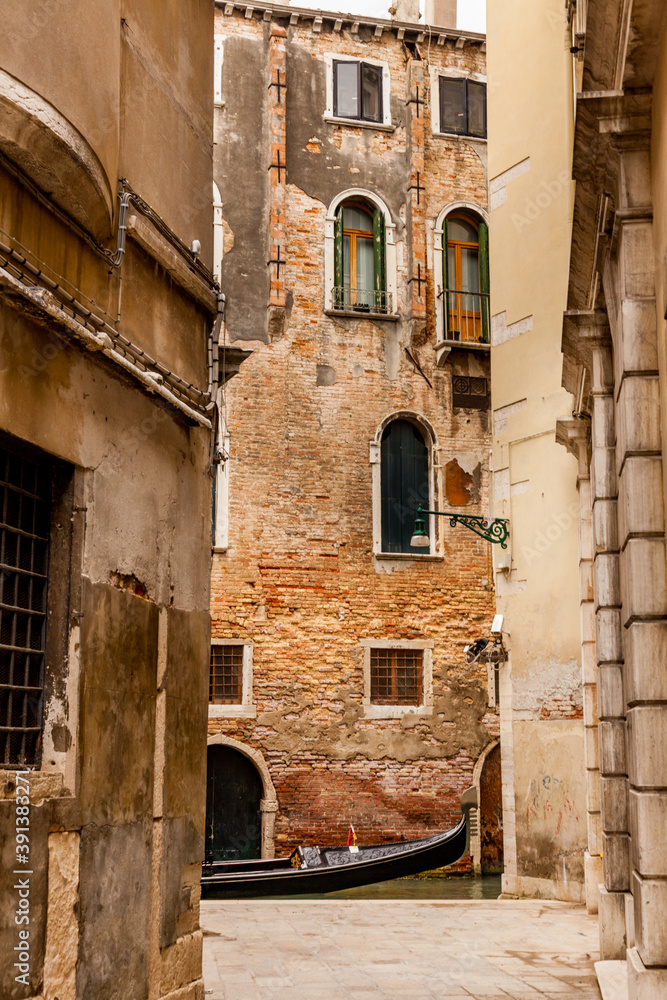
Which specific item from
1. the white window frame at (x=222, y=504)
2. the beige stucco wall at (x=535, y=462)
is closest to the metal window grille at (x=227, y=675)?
the white window frame at (x=222, y=504)

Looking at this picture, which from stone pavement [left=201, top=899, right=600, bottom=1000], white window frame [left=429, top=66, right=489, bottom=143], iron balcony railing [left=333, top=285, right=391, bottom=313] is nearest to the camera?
stone pavement [left=201, top=899, right=600, bottom=1000]

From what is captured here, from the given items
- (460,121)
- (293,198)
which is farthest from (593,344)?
(460,121)

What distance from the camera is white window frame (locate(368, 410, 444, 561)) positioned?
20547 millimetres

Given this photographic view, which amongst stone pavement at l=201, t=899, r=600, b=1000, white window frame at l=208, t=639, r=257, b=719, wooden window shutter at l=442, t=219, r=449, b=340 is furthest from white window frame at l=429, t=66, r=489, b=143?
stone pavement at l=201, t=899, r=600, b=1000

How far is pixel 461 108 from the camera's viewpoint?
22.4 metres

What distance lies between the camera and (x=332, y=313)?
2097cm

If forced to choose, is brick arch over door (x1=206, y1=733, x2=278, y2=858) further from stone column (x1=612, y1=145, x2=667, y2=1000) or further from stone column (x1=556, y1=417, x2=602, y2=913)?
stone column (x1=612, y1=145, x2=667, y2=1000)

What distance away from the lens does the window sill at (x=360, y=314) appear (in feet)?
68.8

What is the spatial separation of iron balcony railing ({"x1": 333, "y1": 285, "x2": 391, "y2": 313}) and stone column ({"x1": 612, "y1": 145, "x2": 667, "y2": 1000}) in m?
15.4

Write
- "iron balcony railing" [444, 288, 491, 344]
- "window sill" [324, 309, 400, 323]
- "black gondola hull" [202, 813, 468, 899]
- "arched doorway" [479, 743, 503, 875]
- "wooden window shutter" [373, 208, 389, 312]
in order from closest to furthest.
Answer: "black gondola hull" [202, 813, 468, 899]
"arched doorway" [479, 743, 503, 875]
"window sill" [324, 309, 400, 323]
"wooden window shutter" [373, 208, 389, 312]
"iron balcony railing" [444, 288, 491, 344]

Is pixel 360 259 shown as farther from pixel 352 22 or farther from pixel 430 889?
pixel 430 889

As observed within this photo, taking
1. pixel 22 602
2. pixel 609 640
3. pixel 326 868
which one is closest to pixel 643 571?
pixel 609 640

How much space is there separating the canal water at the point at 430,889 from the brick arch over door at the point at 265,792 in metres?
1.32

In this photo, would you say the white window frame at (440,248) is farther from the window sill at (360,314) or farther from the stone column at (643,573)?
the stone column at (643,573)
